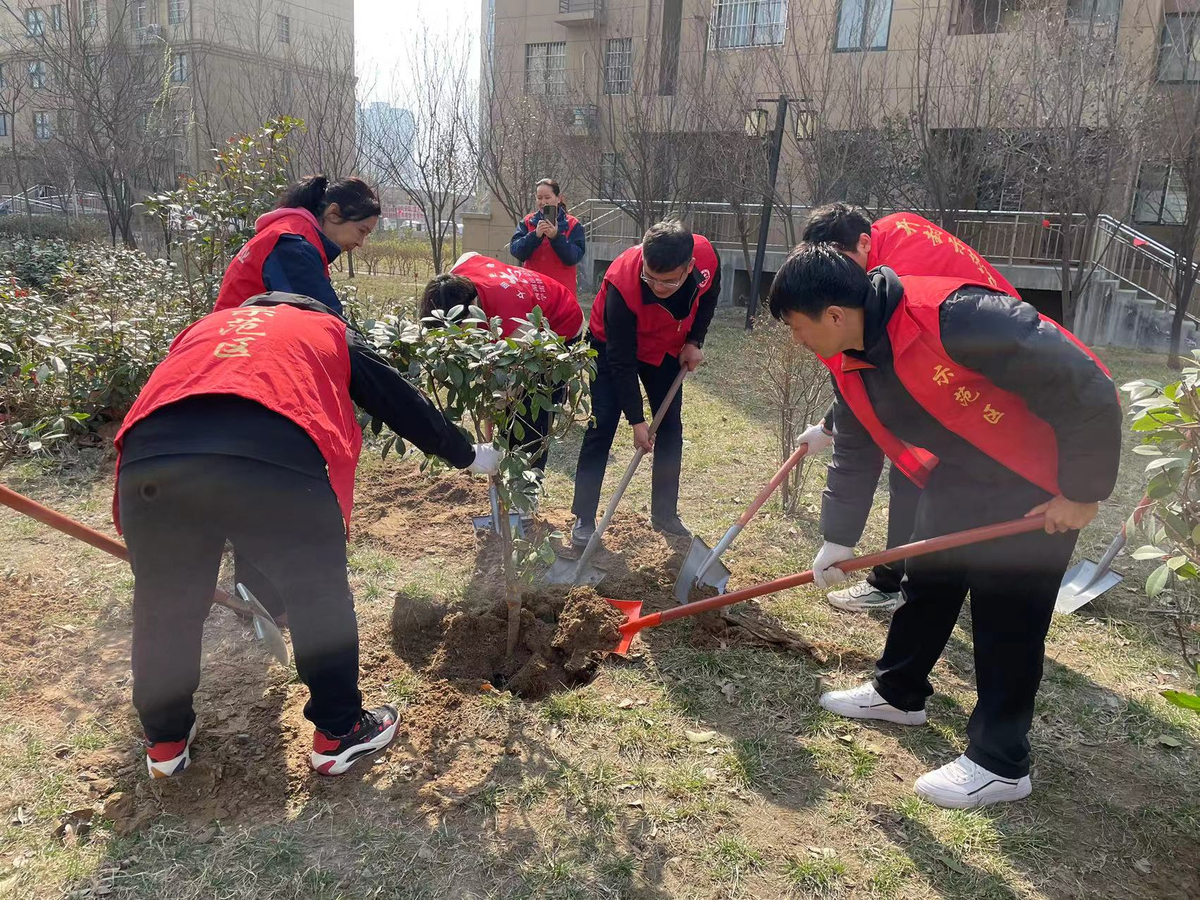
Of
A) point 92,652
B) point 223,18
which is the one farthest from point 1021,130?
point 223,18

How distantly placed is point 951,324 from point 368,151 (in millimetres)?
14955

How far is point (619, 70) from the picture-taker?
14.8 m

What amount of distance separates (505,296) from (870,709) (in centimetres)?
235

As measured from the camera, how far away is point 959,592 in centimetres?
256

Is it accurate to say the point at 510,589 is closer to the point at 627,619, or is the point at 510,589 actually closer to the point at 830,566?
the point at 627,619

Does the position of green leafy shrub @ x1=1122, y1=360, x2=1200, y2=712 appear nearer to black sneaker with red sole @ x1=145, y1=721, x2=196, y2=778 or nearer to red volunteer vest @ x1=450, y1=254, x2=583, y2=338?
red volunteer vest @ x1=450, y1=254, x2=583, y2=338

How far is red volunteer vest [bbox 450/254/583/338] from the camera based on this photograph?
12.5 feet

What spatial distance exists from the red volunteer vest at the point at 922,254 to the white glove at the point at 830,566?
41.2 inches

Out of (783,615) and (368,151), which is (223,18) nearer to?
(368,151)

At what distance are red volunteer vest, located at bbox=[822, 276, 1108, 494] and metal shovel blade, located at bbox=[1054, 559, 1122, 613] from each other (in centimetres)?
176

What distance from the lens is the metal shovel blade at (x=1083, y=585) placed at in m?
3.60

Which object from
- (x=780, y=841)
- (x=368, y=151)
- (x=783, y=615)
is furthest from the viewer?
(x=368, y=151)

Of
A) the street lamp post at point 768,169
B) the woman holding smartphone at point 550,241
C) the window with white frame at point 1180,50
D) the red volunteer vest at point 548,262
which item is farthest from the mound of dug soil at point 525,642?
the window with white frame at point 1180,50

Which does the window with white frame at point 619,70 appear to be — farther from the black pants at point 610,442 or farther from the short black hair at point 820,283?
the short black hair at point 820,283
